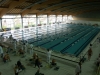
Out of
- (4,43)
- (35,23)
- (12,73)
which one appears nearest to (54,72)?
(12,73)

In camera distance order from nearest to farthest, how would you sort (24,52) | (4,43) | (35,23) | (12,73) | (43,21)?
1. (12,73)
2. (24,52)
3. (4,43)
4. (35,23)
5. (43,21)

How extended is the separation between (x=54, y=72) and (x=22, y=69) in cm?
199

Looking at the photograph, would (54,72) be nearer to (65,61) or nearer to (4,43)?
(65,61)

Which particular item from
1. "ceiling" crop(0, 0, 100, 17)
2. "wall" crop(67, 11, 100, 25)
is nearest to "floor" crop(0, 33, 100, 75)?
"ceiling" crop(0, 0, 100, 17)

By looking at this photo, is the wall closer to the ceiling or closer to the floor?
the ceiling

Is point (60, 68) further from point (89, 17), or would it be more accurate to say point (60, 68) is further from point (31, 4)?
point (89, 17)

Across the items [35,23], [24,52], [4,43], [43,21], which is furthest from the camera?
[43,21]

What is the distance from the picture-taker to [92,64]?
757cm

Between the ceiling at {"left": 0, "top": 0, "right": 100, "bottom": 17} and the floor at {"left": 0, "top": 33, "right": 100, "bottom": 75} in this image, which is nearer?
the floor at {"left": 0, "top": 33, "right": 100, "bottom": 75}

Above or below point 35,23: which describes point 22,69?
below

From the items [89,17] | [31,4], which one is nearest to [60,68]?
[31,4]

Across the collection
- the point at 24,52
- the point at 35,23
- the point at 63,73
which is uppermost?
the point at 35,23

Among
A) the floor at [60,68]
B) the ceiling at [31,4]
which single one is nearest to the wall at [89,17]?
the ceiling at [31,4]

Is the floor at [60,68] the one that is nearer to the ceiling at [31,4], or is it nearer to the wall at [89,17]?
the ceiling at [31,4]
